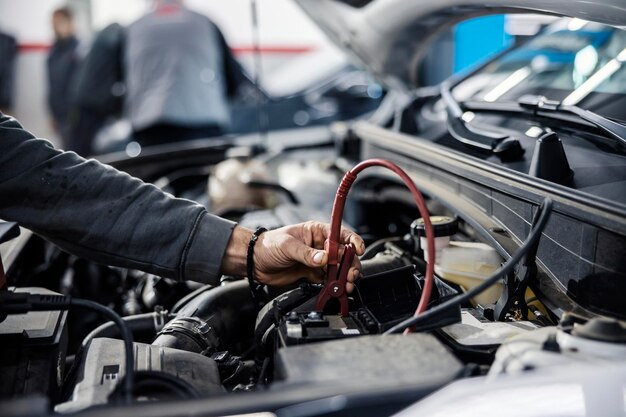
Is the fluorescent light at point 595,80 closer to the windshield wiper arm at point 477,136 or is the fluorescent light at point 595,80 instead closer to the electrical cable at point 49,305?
the windshield wiper arm at point 477,136

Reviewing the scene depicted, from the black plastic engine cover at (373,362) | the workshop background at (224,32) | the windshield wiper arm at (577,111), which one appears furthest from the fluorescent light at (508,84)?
the workshop background at (224,32)

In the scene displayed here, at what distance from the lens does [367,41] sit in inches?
84.2

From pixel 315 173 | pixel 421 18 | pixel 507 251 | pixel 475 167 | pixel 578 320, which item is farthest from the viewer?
pixel 315 173

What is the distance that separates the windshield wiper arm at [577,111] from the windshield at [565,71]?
0.15ft

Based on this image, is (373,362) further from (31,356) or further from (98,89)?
(98,89)

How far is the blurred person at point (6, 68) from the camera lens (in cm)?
650

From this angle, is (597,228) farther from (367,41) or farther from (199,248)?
(367,41)

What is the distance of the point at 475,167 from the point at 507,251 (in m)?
0.27

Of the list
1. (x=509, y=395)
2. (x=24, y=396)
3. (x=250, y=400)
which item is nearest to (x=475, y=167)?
(x=509, y=395)

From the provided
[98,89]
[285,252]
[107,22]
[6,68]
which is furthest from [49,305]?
[6,68]

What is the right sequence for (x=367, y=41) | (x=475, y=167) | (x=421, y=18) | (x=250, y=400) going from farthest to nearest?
(x=367, y=41), (x=421, y=18), (x=475, y=167), (x=250, y=400)

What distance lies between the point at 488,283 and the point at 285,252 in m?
0.43

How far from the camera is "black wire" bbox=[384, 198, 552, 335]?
99cm

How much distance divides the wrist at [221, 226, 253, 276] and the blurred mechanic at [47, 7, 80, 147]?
15.3ft
